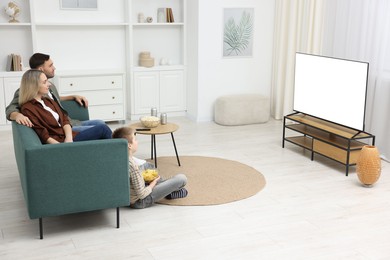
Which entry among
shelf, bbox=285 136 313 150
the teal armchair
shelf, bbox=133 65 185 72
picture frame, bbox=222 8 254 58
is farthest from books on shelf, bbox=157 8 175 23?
the teal armchair

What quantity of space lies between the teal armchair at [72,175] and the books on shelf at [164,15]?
4.22 metres

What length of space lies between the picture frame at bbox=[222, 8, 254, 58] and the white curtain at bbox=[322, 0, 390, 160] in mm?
1561

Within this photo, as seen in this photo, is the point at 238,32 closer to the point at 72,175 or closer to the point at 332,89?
the point at 332,89

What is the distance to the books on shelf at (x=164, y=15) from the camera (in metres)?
7.95

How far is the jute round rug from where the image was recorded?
16.1ft

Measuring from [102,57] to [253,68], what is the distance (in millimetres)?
2309

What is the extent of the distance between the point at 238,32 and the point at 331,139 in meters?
2.66

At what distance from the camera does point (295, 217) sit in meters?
4.52

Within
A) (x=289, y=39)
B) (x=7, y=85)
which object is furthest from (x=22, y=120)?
(x=289, y=39)

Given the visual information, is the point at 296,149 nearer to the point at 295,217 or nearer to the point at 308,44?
the point at 308,44

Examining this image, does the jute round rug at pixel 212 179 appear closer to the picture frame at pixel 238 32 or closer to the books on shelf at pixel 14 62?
the picture frame at pixel 238 32

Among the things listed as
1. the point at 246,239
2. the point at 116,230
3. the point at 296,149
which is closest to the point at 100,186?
the point at 116,230

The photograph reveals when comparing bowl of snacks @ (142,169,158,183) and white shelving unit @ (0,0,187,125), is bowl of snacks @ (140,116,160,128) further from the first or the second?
white shelving unit @ (0,0,187,125)

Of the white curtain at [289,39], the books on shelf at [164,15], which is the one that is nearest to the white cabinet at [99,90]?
the books on shelf at [164,15]
